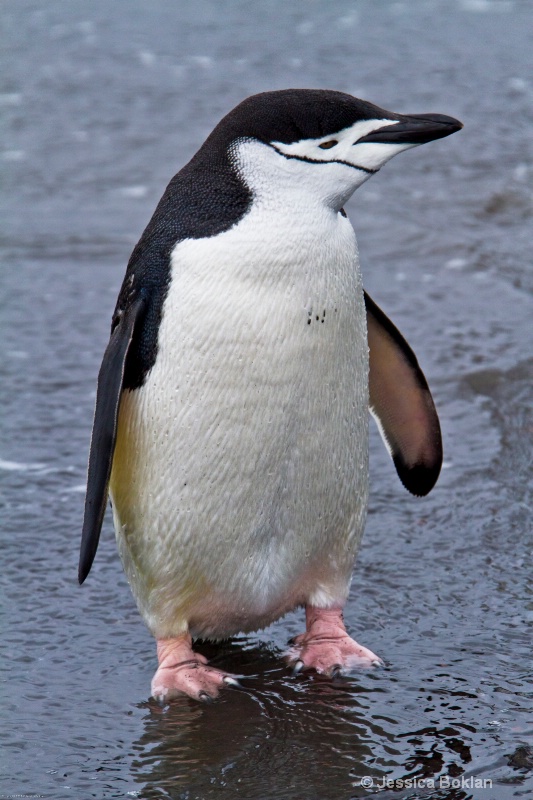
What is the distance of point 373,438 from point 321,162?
1745mm

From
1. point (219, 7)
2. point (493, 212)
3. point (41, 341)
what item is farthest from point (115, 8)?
point (41, 341)

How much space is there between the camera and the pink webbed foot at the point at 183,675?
2764 millimetres

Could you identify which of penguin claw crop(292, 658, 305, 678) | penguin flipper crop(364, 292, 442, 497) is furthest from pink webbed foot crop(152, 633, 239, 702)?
penguin flipper crop(364, 292, 442, 497)

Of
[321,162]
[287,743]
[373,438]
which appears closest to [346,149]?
[321,162]

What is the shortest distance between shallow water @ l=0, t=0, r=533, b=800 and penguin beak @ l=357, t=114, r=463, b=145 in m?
1.14

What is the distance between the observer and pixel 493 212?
624 cm

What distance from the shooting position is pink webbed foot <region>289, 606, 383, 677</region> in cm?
284

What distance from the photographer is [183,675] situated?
9.14 feet

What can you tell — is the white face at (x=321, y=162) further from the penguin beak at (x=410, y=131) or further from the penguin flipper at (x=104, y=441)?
the penguin flipper at (x=104, y=441)

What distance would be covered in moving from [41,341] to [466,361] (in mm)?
1660

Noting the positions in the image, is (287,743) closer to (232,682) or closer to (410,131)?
(232,682)

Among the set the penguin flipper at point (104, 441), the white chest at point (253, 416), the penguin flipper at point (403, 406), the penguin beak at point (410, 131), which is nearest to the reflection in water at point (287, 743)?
the white chest at point (253, 416)

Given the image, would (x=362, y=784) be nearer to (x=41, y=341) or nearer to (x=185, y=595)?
(x=185, y=595)

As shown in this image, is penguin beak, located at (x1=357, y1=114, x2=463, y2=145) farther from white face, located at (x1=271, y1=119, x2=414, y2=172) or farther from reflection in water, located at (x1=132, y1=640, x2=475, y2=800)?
reflection in water, located at (x1=132, y1=640, x2=475, y2=800)
